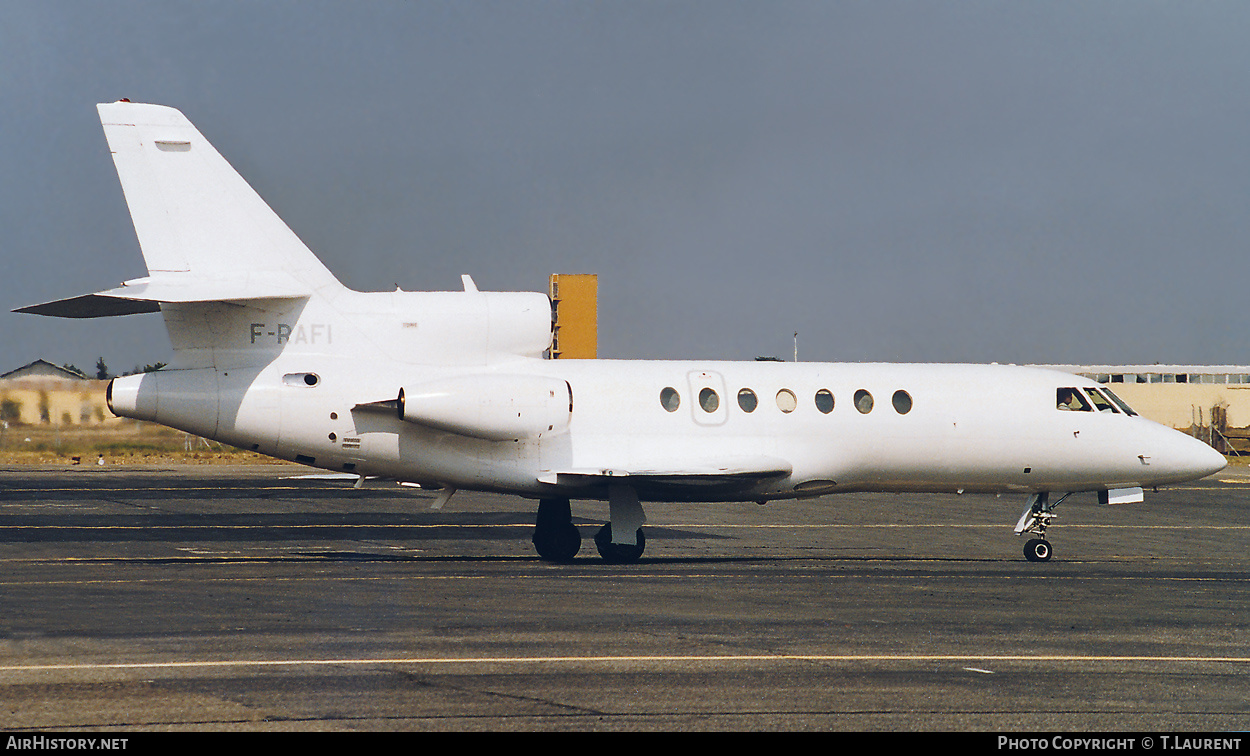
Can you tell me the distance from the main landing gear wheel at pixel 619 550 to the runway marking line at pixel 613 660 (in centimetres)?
820

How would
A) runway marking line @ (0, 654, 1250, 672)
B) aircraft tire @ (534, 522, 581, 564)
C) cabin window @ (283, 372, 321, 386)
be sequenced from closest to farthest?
1. runway marking line @ (0, 654, 1250, 672)
2. cabin window @ (283, 372, 321, 386)
3. aircraft tire @ (534, 522, 581, 564)

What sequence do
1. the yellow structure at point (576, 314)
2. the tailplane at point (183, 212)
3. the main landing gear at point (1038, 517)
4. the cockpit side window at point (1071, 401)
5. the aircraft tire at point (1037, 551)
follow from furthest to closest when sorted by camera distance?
1. the yellow structure at point (576, 314)
2. the cockpit side window at point (1071, 401)
3. the main landing gear at point (1038, 517)
4. the aircraft tire at point (1037, 551)
5. the tailplane at point (183, 212)

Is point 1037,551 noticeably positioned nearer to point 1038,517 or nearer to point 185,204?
point 1038,517

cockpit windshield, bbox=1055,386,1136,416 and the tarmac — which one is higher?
cockpit windshield, bbox=1055,386,1136,416

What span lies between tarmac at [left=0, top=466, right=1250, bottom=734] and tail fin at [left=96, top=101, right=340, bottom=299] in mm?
4548

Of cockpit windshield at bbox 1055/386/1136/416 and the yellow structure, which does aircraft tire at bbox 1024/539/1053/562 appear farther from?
the yellow structure

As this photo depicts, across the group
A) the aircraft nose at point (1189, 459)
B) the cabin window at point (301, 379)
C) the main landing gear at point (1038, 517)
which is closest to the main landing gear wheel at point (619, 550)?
the cabin window at point (301, 379)

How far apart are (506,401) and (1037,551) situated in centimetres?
941

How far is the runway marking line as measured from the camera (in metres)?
10.3

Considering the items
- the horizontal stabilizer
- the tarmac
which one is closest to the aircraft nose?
the tarmac

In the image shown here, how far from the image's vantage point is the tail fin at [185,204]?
18203 mm

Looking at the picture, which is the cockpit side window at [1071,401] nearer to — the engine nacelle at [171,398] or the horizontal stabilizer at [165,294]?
the horizontal stabilizer at [165,294]

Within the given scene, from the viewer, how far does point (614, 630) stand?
12492 millimetres

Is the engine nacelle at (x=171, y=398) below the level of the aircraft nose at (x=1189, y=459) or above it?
above
